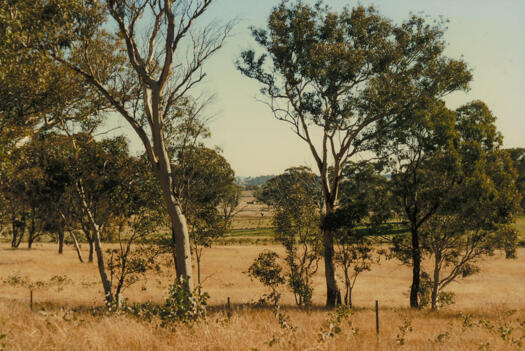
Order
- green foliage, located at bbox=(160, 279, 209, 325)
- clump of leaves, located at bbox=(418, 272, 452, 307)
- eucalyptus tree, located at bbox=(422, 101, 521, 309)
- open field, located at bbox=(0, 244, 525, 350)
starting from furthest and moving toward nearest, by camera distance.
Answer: clump of leaves, located at bbox=(418, 272, 452, 307) → eucalyptus tree, located at bbox=(422, 101, 521, 309) → green foliage, located at bbox=(160, 279, 209, 325) → open field, located at bbox=(0, 244, 525, 350)

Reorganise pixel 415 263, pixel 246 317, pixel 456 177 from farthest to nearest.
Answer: pixel 415 263 → pixel 456 177 → pixel 246 317

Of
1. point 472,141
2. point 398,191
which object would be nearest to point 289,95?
point 398,191

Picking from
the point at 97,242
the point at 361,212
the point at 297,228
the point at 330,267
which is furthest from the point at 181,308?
the point at 330,267

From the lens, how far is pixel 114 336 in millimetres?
6730

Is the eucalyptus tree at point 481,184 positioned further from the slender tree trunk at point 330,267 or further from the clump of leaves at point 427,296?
the slender tree trunk at point 330,267

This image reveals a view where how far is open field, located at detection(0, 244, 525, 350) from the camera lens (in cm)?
645

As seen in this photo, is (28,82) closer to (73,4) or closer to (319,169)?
(73,4)

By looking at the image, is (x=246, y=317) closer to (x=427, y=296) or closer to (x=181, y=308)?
(x=181, y=308)

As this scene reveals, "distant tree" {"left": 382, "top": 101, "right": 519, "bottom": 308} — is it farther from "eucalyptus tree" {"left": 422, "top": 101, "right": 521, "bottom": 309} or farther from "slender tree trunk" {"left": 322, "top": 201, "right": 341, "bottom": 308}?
"slender tree trunk" {"left": 322, "top": 201, "right": 341, "bottom": 308}

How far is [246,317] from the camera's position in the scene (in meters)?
9.11

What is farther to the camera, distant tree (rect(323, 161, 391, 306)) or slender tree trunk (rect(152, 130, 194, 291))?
distant tree (rect(323, 161, 391, 306))

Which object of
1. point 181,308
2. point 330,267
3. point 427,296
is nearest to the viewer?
point 181,308

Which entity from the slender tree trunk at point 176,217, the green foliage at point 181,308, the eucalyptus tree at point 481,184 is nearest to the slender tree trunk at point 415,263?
the eucalyptus tree at point 481,184

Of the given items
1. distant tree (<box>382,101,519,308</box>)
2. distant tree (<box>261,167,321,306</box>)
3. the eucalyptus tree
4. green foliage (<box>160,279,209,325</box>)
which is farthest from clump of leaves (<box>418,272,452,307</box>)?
green foliage (<box>160,279,209,325</box>)
